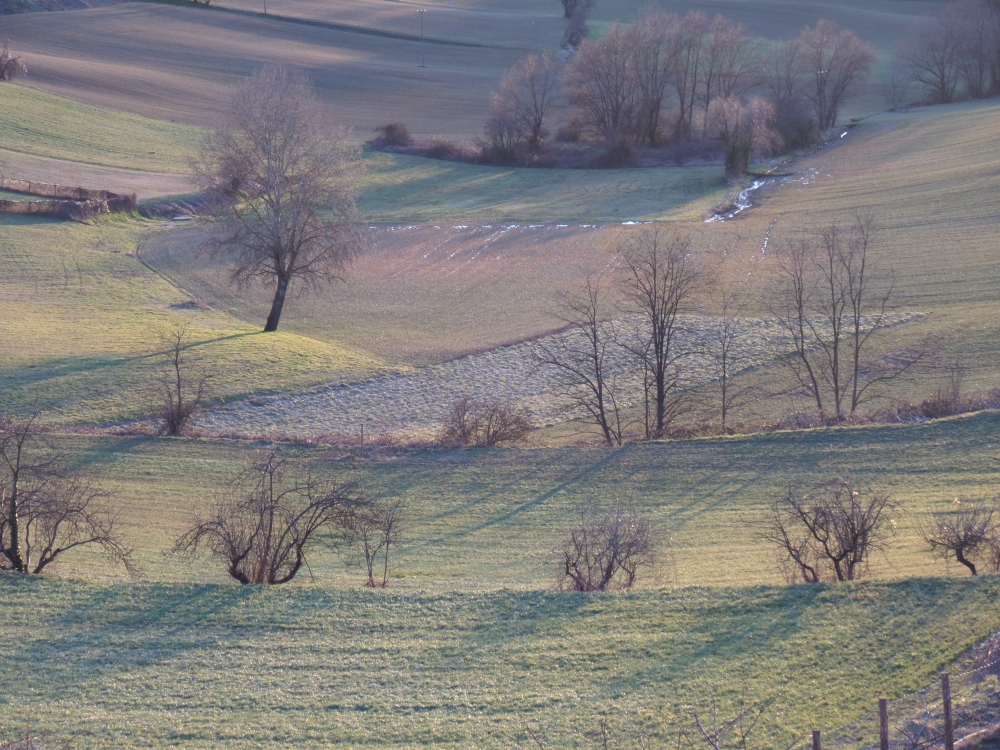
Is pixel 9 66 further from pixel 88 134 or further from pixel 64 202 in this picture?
pixel 64 202

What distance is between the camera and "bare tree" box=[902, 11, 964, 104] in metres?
88.7

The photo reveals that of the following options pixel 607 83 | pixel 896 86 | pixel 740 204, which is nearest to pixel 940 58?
pixel 896 86

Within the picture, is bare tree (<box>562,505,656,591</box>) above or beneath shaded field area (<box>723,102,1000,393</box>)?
beneath

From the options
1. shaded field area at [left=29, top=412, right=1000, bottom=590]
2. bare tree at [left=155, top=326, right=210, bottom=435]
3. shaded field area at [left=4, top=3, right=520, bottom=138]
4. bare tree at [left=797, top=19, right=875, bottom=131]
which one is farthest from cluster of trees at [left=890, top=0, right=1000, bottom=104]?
bare tree at [left=155, top=326, right=210, bottom=435]

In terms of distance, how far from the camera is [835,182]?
60969 millimetres

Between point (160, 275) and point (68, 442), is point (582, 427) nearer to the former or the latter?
point (68, 442)

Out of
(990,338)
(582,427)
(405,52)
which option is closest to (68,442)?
(582,427)

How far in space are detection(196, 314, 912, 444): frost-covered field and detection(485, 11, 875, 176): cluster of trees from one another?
39.5 meters

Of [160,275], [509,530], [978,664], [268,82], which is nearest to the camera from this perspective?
[978,664]

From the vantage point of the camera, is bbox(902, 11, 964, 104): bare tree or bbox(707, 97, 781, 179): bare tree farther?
bbox(902, 11, 964, 104): bare tree

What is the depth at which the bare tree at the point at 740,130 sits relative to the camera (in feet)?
213

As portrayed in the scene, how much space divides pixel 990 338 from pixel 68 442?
29.5 m

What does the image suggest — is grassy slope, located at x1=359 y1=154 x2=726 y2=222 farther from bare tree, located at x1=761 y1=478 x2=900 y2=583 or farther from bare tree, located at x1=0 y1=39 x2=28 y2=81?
bare tree, located at x1=761 y1=478 x2=900 y2=583

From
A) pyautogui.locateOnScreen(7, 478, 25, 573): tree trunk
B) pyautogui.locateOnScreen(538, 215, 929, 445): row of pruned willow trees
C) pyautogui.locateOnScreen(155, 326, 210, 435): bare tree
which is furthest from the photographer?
pyautogui.locateOnScreen(538, 215, 929, 445): row of pruned willow trees
